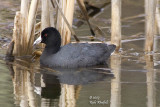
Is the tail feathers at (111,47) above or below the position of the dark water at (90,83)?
above

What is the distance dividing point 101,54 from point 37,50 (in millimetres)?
1285

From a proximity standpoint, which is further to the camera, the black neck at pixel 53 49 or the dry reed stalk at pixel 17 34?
the black neck at pixel 53 49

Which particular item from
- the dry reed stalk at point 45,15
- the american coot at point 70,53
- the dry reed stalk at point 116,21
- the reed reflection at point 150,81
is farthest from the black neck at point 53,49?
the reed reflection at point 150,81

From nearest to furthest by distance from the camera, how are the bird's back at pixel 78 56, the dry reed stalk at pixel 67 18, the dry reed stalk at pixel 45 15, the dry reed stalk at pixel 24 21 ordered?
the dry reed stalk at pixel 24 21, the bird's back at pixel 78 56, the dry reed stalk at pixel 45 15, the dry reed stalk at pixel 67 18

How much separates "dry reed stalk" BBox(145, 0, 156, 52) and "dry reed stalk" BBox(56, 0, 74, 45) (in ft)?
4.27

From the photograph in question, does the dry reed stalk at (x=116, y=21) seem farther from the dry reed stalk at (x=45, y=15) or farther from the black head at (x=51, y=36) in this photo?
the dry reed stalk at (x=45, y=15)

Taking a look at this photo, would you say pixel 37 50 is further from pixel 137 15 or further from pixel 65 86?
pixel 137 15

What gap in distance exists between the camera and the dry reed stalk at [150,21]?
25.7 feet

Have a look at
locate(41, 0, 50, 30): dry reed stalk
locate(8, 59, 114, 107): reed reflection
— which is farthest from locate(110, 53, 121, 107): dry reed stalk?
locate(41, 0, 50, 30): dry reed stalk

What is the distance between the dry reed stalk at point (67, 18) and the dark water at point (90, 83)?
2.50 ft

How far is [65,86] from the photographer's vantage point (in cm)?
638

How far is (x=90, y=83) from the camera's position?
6605 millimetres

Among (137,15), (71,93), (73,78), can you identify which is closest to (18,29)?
(73,78)

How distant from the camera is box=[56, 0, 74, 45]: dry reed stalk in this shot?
7883 millimetres
